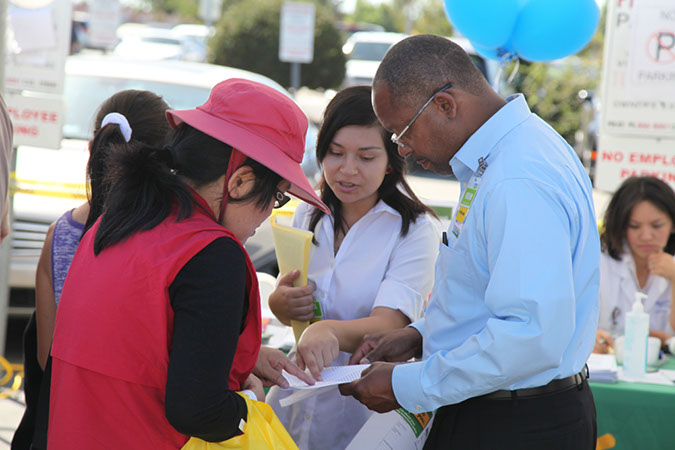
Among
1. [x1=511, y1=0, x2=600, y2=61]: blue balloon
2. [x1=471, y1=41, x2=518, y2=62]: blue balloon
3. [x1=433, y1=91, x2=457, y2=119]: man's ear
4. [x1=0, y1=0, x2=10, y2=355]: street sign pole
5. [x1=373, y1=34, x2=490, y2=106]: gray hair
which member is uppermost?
[x1=511, y1=0, x2=600, y2=61]: blue balloon

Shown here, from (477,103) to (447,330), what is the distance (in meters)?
0.59

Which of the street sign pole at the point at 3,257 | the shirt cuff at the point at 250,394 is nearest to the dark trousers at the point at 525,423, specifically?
the shirt cuff at the point at 250,394

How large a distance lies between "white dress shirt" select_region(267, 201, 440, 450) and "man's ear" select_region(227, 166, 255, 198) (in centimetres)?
99

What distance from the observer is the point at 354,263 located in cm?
269

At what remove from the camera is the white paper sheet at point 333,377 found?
7.00 feet

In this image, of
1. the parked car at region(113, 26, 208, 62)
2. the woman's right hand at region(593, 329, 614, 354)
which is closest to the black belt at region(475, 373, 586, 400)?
the woman's right hand at region(593, 329, 614, 354)

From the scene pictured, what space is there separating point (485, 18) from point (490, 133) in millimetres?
2758

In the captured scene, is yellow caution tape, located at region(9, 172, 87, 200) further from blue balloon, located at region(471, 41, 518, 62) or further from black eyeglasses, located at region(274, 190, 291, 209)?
black eyeglasses, located at region(274, 190, 291, 209)

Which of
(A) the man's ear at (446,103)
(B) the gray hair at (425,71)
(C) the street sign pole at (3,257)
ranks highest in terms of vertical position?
(B) the gray hair at (425,71)

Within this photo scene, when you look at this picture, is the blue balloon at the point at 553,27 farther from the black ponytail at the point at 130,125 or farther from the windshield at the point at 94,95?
the black ponytail at the point at 130,125

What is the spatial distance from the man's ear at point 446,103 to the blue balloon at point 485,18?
2.68 metres

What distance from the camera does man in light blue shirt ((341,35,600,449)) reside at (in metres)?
1.67

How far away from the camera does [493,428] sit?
192 centimetres

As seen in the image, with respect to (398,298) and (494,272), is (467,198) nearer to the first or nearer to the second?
(494,272)
